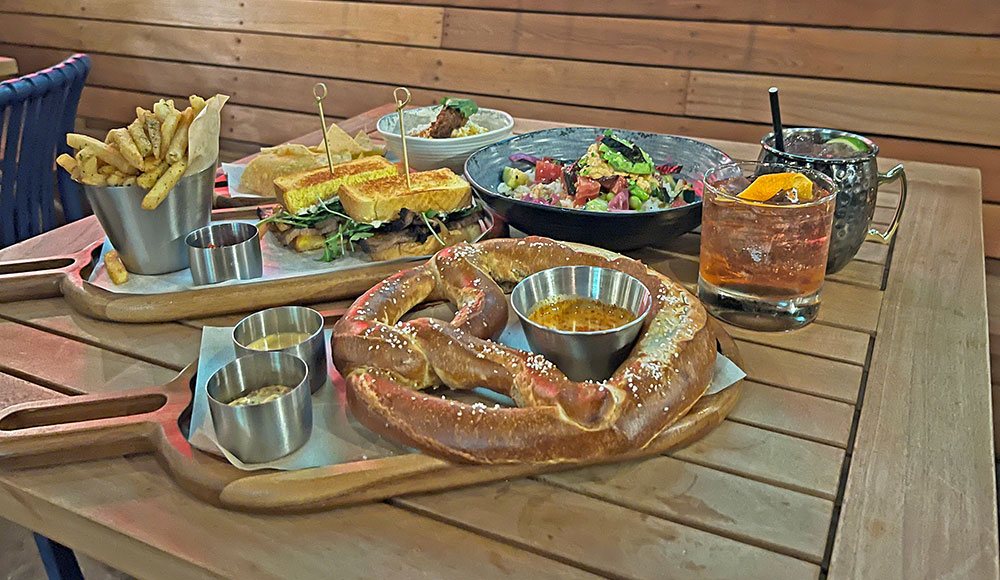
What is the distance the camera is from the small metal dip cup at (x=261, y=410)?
3.18 feet

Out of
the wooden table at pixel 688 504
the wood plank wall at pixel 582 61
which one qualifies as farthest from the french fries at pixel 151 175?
the wood plank wall at pixel 582 61

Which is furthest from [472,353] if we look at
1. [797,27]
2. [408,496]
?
[797,27]

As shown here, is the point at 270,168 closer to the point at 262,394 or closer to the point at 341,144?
the point at 341,144

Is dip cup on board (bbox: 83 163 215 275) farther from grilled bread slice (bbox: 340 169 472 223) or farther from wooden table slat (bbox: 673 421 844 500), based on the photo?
wooden table slat (bbox: 673 421 844 500)

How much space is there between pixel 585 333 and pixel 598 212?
44 centimetres

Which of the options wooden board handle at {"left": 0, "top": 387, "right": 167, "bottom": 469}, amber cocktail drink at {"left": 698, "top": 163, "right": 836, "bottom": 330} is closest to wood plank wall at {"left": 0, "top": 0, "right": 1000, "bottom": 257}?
amber cocktail drink at {"left": 698, "top": 163, "right": 836, "bottom": 330}

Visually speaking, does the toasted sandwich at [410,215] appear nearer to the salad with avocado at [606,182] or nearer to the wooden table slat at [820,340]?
the salad with avocado at [606,182]

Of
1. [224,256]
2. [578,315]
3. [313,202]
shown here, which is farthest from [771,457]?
[313,202]

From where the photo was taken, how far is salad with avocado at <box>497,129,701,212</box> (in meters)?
1.66

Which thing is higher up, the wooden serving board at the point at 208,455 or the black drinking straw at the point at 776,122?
the black drinking straw at the point at 776,122

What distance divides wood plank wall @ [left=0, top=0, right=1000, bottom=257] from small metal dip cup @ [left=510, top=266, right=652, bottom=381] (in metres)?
2.21

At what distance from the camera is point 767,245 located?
4.22 feet

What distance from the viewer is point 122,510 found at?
96cm

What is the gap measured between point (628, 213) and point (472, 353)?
1.76 ft
